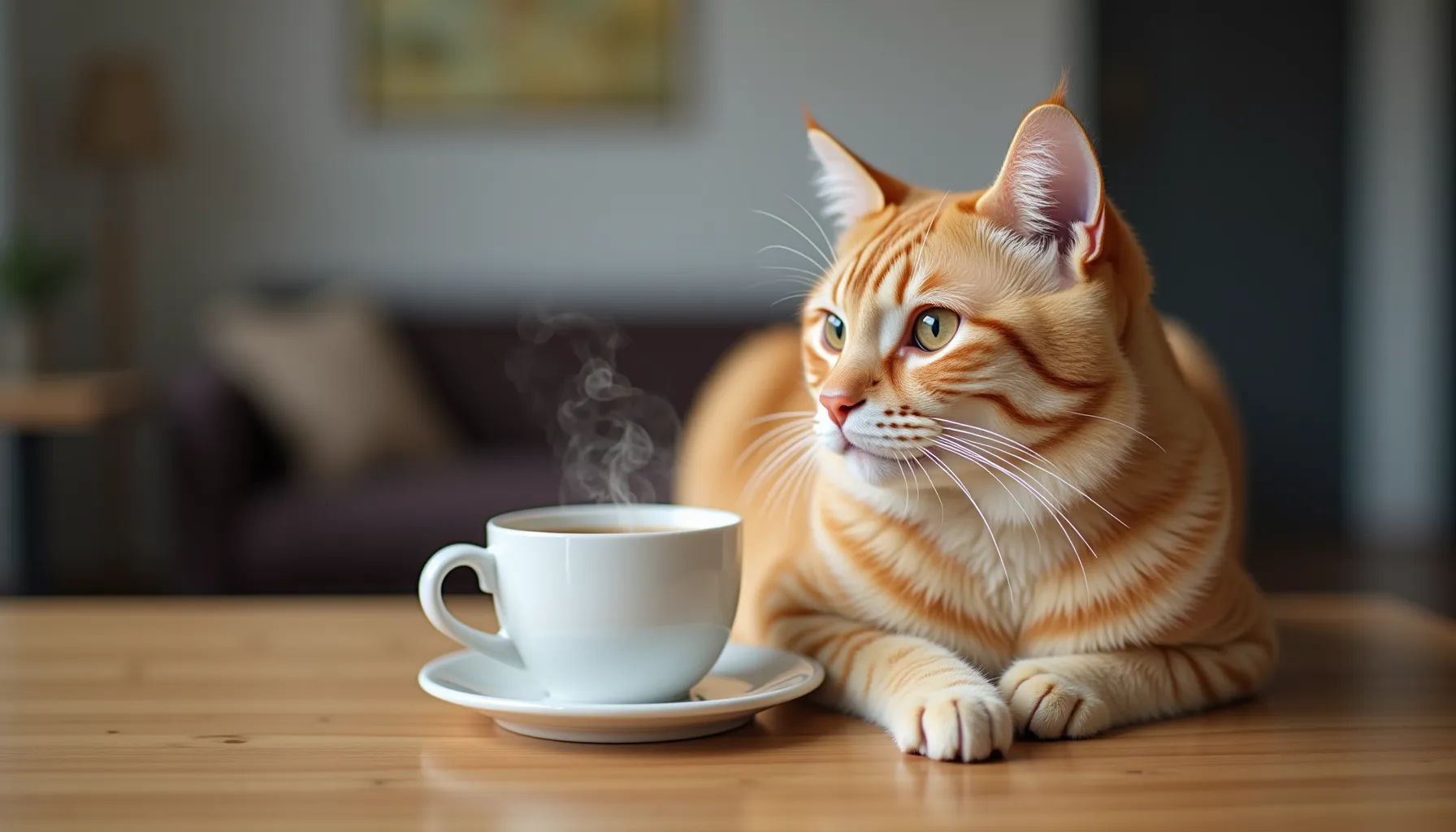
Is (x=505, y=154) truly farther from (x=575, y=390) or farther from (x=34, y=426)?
(x=34, y=426)

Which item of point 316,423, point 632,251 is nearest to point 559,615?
point 316,423

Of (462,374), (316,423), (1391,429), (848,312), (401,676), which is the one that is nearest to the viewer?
(848,312)

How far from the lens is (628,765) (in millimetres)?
675

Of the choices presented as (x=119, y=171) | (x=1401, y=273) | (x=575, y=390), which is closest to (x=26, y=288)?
(x=119, y=171)

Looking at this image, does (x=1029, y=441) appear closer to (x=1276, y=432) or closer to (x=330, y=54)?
(x=330, y=54)

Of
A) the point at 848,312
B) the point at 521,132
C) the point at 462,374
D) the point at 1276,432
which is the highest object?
the point at 521,132

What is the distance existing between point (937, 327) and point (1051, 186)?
3.9 inches

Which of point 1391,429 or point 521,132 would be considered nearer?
point 521,132

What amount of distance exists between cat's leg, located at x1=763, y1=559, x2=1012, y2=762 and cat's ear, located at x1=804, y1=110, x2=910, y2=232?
254 mm

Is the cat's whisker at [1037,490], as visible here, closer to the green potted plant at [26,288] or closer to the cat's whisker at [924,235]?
the cat's whisker at [924,235]

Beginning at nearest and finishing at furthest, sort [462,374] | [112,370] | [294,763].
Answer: [294,763], [462,374], [112,370]

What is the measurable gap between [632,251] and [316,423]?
1.26m

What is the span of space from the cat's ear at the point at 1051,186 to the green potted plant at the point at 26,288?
2861mm

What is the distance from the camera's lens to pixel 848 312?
0.78 meters
